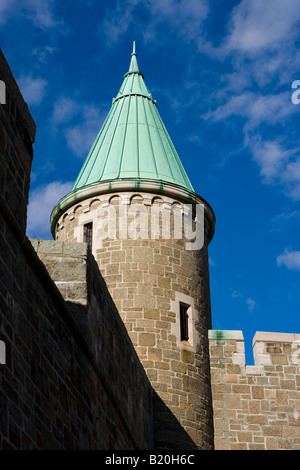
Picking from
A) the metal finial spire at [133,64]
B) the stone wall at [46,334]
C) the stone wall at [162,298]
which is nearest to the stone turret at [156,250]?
the stone wall at [162,298]

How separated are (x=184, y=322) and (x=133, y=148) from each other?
369cm

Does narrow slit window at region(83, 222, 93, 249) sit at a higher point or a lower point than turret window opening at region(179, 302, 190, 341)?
higher

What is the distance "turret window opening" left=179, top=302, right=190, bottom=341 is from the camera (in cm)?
1332

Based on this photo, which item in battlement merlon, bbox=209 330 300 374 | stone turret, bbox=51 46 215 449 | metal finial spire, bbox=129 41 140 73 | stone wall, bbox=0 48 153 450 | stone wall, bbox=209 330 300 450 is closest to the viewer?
stone wall, bbox=0 48 153 450

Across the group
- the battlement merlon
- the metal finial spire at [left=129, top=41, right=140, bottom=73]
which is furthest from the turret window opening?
the metal finial spire at [left=129, top=41, right=140, bottom=73]

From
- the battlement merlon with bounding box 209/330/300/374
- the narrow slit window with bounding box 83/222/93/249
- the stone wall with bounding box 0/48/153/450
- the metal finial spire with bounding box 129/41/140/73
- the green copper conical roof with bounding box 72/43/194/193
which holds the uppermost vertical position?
the metal finial spire with bounding box 129/41/140/73

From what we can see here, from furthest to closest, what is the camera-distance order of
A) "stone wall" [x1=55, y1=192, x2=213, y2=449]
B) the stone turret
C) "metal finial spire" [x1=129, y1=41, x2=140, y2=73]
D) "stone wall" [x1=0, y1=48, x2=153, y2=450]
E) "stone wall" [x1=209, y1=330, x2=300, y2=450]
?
"metal finial spire" [x1=129, y1=41, x2=140, y2=73] < "stone wall" [x1=209, y1=330, x2=300, y2=450] < the stone turret < "stone wall" [x1=55, y1=192, x2=213, y2=449] < "stone wall" [x1=0, y1=48, x2=153, y2=450]

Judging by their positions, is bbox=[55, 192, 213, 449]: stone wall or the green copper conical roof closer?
bbox=[55, 192, 213, 449]: stone wall

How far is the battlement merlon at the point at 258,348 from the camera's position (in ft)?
44.9

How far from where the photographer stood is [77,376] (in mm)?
6996

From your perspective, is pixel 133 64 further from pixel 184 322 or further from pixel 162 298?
pixel 184 322

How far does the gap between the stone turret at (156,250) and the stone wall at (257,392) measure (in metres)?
0.27

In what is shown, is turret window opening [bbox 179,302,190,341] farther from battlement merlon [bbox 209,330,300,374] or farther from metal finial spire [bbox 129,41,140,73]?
metal finial spire [bbox 129,41,140,73]

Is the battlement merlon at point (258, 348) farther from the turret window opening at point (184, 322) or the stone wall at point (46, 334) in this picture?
the stone wall at point (46, 334)
